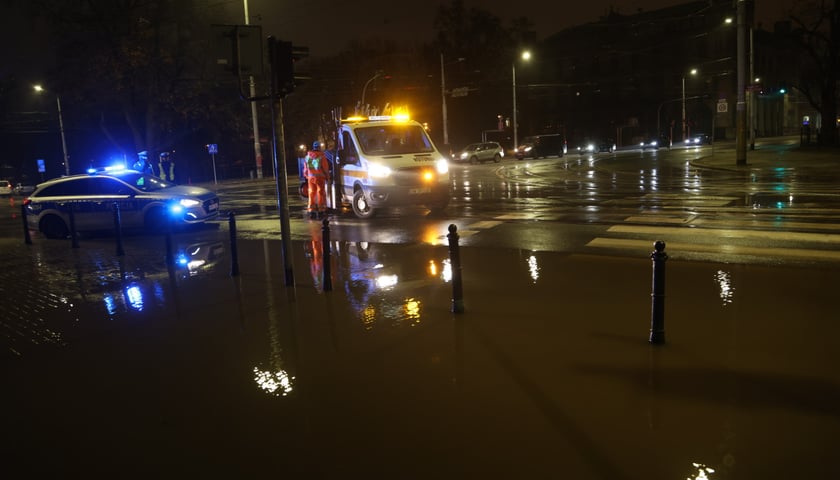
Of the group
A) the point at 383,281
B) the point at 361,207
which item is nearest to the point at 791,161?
the point at 361,207

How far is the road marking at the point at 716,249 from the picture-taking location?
30.8ft

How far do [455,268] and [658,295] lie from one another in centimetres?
213

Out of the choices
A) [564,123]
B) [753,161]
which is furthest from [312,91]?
[753,161]

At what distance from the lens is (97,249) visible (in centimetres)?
1345

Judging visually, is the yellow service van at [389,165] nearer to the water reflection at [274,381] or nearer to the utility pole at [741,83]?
the water reflection at [274,381]

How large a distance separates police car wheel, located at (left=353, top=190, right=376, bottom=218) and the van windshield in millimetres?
1175

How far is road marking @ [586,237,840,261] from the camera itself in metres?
9.39

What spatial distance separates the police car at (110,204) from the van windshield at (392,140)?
4035 mm

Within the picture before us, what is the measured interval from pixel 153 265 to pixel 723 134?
79951 millimetres

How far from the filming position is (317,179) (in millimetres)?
16859

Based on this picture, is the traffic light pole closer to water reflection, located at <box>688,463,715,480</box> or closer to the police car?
water reflection, located at <box>688,463,715,480</box>

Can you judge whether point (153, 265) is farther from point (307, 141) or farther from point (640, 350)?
point (307, 141)

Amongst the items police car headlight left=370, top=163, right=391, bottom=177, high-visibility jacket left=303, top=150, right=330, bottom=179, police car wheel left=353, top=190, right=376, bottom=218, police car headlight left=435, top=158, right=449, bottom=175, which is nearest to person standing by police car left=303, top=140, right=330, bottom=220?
high-visibility jacket left=303, top=150, right=330, bottom=179

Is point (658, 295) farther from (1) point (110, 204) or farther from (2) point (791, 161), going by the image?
(2) point (791, 161)
